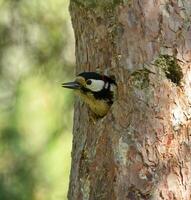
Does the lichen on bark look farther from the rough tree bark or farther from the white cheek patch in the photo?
the white cheek patch

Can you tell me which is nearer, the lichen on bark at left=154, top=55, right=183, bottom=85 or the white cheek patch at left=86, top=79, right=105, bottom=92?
the lichen on bark at left=154, top=55, right=183, bottom=85

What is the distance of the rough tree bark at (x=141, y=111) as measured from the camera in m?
3.48

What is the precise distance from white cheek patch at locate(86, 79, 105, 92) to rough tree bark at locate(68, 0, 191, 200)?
0.08 meters

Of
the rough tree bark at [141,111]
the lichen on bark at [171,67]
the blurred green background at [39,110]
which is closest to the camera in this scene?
the rough tree bark at [141,111]

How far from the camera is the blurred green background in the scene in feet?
18.6

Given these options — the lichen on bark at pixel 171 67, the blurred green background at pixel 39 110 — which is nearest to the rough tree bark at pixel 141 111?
the lichen on bark at pixel 171 67

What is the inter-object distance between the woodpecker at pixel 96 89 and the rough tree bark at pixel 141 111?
58 millimetres

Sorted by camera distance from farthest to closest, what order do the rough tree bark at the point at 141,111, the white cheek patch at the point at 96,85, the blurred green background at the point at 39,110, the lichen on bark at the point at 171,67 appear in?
the blurred green background at the point at 39,110 → the white cheek patch at the point at 96,85 → the lichen on bark at the point at 171,67 → the rough tree bark at the point at 141,111

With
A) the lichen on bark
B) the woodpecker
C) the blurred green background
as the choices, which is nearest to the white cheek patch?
the woodpecker

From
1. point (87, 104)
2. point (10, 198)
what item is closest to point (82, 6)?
point (87, 104)

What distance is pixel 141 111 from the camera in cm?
356

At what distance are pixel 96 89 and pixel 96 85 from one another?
0.04m

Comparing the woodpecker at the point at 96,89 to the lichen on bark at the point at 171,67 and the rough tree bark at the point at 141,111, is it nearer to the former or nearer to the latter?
the rough tree bark at the point at 141,111

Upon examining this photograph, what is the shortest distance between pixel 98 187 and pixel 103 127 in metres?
0.28
